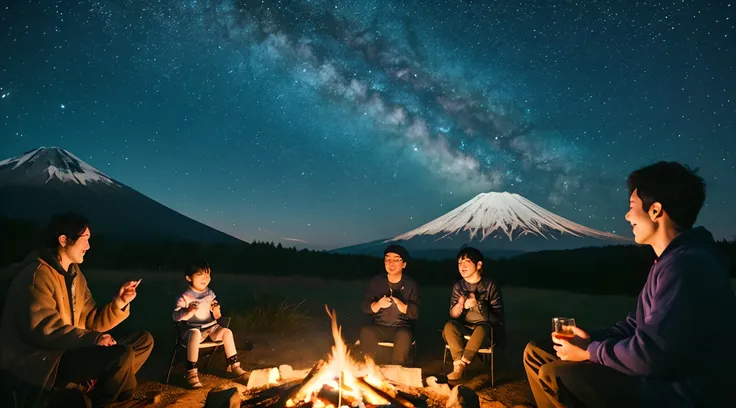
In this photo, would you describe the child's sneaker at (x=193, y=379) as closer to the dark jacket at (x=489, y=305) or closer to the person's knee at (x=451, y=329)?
the person's knee at (x=451, y=329)

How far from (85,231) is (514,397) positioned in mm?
3731

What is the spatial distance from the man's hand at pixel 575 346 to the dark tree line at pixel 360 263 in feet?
39.9

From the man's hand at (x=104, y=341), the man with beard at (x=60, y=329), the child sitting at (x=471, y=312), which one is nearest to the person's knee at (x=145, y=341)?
the man with beard at (x=60, y=329)

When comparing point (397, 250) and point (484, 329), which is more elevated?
point (397, 250)

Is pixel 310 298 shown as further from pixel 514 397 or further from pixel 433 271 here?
pixel 514 397

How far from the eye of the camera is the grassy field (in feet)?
18.1

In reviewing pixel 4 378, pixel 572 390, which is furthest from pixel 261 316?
pixel 572 390

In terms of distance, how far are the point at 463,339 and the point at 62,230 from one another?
→ 11.4ft

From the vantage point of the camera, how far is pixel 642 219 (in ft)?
7.30

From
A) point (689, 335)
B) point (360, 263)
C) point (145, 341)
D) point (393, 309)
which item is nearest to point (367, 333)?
point (393, 309)

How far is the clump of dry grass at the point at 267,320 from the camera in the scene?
6.59 meters

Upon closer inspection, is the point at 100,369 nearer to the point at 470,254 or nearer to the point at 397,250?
the point at 397,250

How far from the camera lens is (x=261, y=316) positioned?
6.75m

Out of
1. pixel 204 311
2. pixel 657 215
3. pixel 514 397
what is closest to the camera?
pixel 657 215
